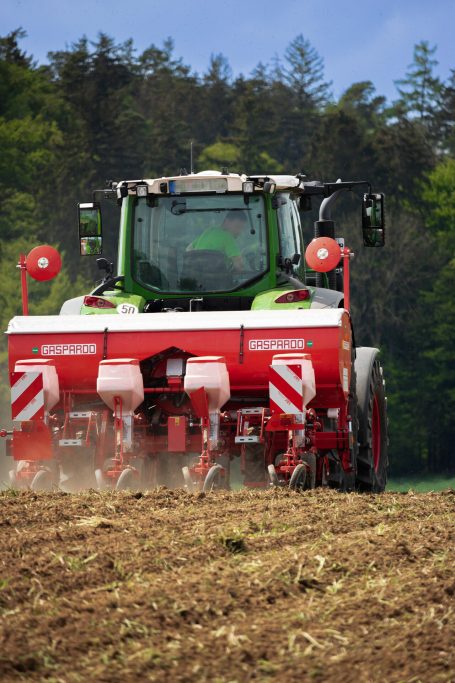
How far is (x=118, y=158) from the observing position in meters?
61.3

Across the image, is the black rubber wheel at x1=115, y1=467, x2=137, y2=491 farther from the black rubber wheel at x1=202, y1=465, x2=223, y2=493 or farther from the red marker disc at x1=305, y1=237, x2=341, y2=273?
the red marker disc at x1=305, y1=237, x2=341, y2=273

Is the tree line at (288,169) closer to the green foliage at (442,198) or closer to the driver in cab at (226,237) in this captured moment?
the green foliage at (442,198)

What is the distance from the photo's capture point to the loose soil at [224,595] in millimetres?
5176

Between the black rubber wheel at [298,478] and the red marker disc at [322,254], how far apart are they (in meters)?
2.37

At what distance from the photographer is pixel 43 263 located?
12992 millimetres

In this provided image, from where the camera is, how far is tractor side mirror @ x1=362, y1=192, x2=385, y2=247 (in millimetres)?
12914

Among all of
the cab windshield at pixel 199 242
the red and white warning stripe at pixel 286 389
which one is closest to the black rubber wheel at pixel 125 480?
the red and white warning stripe at pixel 286 389

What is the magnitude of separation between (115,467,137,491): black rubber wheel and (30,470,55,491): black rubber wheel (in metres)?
0.66

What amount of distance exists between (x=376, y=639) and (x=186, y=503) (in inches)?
146

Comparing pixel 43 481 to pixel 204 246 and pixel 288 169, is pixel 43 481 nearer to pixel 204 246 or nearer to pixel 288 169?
pixel 204 246

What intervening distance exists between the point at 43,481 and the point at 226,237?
281cm

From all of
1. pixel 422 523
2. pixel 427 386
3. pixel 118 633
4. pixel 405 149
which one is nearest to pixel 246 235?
pixel 422 523

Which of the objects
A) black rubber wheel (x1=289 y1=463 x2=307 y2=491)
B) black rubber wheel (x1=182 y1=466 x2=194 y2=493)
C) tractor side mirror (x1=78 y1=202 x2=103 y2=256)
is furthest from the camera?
tractor side mirror (x1=78 y1=202 x2=103 y2=256)

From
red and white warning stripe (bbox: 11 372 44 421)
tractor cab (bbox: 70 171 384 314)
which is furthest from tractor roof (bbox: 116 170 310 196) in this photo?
red and white warning stripe (bbox: 11 372 44 421)
